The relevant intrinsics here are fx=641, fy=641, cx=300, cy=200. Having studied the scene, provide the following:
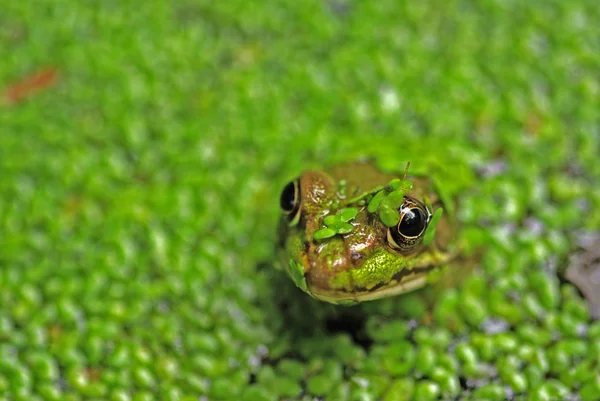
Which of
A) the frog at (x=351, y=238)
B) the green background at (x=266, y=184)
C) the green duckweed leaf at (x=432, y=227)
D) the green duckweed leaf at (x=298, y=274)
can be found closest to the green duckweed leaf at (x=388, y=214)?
the frog at (x=351, y=238)

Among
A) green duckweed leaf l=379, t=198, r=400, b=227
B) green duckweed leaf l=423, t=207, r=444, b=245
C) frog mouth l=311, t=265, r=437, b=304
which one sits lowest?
frog mouth l=311, t=265, r=437, b=304

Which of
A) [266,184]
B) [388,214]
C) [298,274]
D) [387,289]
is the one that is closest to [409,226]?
[388,214]

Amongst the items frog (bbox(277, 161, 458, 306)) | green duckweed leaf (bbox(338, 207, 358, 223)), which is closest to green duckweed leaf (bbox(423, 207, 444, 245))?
frog (bbox(277, 161, 458, 306))

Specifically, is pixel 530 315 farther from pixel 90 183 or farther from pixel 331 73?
pixel 90 183

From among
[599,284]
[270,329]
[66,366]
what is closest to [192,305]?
[270,329]

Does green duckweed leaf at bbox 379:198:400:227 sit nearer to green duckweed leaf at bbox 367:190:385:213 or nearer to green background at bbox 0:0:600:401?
green duckweed leaf at bbox 367:190:385:213

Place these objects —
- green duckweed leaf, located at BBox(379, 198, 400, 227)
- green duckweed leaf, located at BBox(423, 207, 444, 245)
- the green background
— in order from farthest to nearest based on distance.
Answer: the green background < green duckweed leaf, located at BBox(423, 207, 444, 245) < green duckweed leaf, located at BBox(379, 198, 400, 227)
